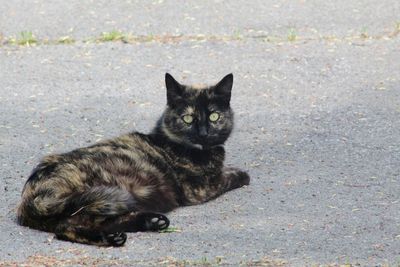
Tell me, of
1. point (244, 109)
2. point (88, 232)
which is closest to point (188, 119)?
point (88, 232)

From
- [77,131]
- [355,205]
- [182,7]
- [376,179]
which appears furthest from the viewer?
[182,7]

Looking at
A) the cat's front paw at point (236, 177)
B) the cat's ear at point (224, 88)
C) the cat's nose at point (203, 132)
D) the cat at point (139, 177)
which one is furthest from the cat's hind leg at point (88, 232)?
the cat's ear at point (224, 88)

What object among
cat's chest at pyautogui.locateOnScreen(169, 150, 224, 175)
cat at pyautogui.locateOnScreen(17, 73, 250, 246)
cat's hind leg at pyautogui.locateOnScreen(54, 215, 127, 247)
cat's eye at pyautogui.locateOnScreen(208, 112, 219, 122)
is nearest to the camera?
cat's hind leg at pyautogui.locateOnScreen(54, 215, 127, 247)

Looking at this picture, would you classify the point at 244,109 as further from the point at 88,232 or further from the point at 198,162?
the point at 88,232

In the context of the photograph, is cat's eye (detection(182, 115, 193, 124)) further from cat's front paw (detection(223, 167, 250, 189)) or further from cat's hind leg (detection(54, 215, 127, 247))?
cat's hind leg (detection(54, 215, 127, 247))

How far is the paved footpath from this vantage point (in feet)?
19.9

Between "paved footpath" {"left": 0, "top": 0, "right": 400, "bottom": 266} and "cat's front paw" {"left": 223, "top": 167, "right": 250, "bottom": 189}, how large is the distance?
2.3 inches

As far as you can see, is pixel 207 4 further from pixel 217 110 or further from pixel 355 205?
pixel 355 205

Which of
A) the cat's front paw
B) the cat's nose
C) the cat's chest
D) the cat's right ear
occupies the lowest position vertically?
the cat's front paw

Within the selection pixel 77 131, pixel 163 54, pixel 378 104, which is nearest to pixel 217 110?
pixel 77 131

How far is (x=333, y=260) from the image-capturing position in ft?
18.8

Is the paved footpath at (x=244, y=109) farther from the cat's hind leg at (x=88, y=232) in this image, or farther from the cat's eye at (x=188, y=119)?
the cat's eye at (x=188, y=119)

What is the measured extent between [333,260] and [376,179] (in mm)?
1872

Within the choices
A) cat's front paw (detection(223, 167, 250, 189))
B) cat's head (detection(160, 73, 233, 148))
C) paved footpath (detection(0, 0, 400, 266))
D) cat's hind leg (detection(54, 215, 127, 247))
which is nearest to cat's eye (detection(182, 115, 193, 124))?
cat's head (detection(160, 73, 233, 148))
